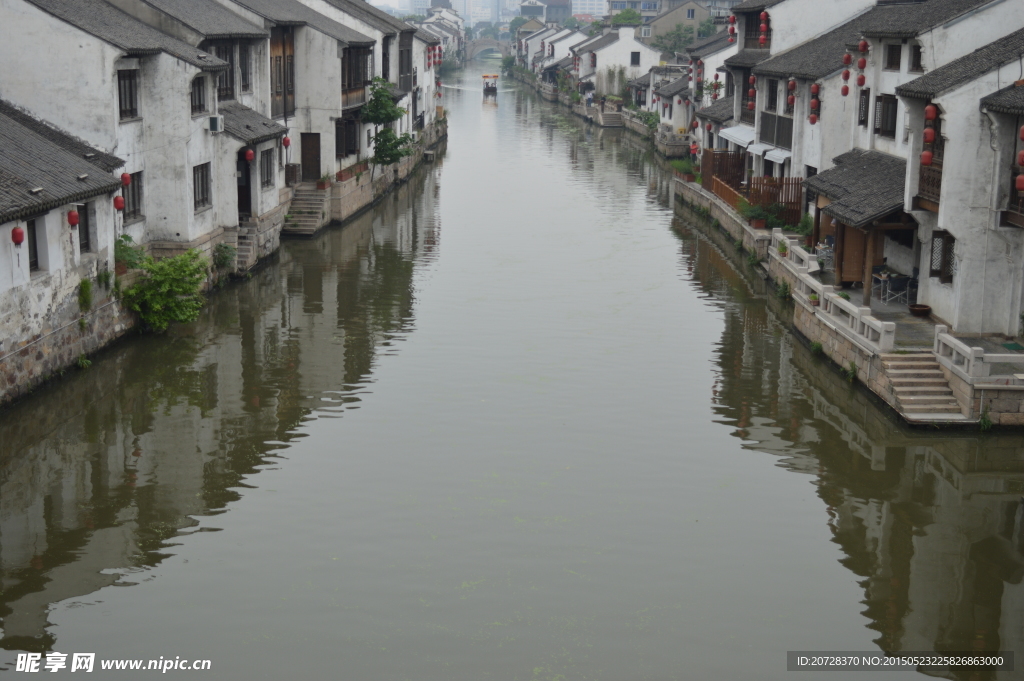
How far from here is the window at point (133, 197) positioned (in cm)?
3309

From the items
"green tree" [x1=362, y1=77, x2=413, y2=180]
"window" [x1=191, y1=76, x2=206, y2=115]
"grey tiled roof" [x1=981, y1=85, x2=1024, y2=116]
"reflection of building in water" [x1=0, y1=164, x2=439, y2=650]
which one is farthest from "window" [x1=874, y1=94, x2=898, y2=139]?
"green tree" [x1=362, y1=77, x2=413, y2=180]

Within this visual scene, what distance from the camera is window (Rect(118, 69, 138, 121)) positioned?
32.1m

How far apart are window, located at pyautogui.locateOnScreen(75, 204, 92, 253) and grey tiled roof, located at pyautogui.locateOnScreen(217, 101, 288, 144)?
9.72m

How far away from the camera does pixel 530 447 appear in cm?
2381

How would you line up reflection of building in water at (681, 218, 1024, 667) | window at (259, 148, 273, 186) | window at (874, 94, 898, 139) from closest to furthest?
reflection of building in water at (681, 218, 1024, 667) < window at (874, 94, 898, 139) < window at (259, 148, 273, 186)

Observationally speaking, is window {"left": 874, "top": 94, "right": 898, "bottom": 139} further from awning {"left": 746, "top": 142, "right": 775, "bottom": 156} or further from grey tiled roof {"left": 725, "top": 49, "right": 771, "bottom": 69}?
grey tiled roof {"left": 725, "top": 49, "right": 771, "bottom": 69}

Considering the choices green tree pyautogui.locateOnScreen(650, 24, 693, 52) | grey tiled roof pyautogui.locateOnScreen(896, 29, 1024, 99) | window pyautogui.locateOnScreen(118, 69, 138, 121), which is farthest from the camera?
green tree pyautogui.locateOnScreen(650, 24, 693, 52)

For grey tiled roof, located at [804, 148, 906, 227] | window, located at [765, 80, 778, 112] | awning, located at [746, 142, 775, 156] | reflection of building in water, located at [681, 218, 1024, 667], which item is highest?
window, located at [765, 80, 778, 112]

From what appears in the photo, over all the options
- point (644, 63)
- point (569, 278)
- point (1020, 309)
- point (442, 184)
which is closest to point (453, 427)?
point (1020, 309)

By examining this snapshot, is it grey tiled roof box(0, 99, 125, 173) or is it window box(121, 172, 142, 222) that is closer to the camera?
grey tiled roof box(0, 99, 125, 173)

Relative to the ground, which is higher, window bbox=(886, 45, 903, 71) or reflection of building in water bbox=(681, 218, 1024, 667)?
window bbox=(886, 45, 903, 71)

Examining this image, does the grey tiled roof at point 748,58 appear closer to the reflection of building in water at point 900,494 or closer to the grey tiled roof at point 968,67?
the grey tiled roof at point 968,67

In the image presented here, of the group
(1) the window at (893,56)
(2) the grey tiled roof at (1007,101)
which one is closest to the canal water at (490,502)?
(2) the grey tiled roof at (1007,101)

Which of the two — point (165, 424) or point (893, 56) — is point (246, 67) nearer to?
point (165, 424)
